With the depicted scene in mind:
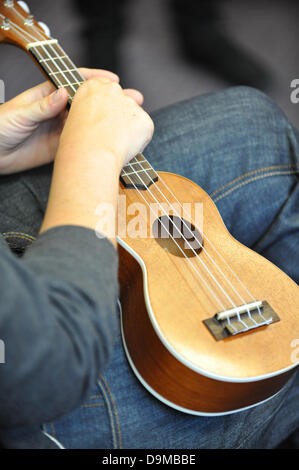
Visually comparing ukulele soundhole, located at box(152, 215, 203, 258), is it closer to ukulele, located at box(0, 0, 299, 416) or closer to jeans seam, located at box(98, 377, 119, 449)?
ukulele, located at box(0, 0, 299, 416)

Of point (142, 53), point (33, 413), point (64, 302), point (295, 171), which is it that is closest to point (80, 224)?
point (64, 302)

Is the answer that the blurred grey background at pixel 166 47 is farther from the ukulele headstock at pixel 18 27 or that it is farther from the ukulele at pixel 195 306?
the ukulele at pixel 195 306

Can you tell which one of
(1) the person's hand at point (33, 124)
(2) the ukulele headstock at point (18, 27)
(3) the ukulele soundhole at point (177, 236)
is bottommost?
(3) the ukulele soundhole at point (177, 236)

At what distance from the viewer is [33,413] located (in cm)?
43

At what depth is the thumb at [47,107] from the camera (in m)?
0.74

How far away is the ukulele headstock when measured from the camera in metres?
0.88

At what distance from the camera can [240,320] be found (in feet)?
1.99

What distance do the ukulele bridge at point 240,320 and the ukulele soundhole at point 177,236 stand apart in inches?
4.6

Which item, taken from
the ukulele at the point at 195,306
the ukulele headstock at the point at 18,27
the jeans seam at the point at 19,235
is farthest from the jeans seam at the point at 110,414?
the ukulele headstock at the point at 18,27

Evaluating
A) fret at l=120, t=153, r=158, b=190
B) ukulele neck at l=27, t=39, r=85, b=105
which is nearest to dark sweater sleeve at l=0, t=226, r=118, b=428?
fret at l=120, t=153, r=158, b=190

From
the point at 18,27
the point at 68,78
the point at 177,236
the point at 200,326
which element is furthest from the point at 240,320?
the point at 18,27

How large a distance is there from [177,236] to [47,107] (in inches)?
12.5

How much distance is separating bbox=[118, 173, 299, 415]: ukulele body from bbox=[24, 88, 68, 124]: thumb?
190 millimetres

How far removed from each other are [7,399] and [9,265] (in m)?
0.13
